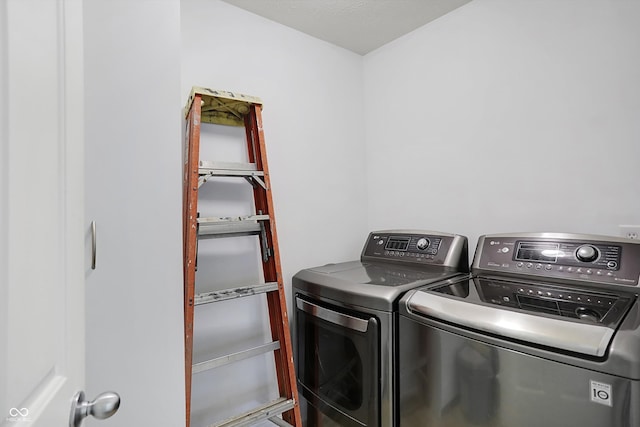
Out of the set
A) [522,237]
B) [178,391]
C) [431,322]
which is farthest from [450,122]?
[178,391]

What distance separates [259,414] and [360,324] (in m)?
0.65

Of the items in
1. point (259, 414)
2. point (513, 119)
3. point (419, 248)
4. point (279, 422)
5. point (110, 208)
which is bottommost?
point (279, 422)

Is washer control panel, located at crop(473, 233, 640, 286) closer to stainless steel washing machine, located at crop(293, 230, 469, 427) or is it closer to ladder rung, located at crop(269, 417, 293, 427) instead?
stainless steel washing machine, located at crop(293, 230, 469, 427)

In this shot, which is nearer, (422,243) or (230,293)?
(230,293)

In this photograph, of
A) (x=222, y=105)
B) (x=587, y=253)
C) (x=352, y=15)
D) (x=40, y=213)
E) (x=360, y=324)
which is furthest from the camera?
(x=352, y=15)

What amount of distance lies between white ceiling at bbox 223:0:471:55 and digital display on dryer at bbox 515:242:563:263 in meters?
1.40

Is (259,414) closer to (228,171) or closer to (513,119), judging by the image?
(228,171)

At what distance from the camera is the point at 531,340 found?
919mm

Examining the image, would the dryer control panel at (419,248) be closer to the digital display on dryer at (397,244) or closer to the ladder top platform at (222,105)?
the digital display on dryer at (397,244)

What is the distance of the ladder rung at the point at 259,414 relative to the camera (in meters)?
1.41

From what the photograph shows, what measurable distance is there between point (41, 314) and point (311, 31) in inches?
84.3

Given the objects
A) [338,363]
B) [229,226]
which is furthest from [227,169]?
[338,363]

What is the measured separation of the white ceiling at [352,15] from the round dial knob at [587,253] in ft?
4.77

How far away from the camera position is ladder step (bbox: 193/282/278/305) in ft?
4.62
